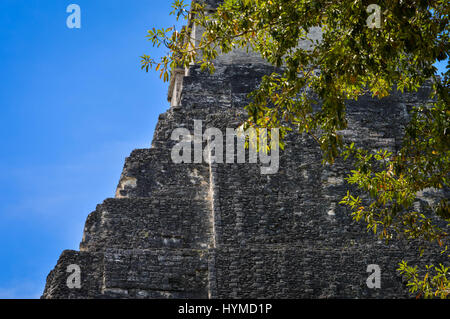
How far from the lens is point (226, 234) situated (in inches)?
464

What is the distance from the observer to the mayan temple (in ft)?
35.3

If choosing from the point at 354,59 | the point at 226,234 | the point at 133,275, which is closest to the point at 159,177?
the point at 226,234

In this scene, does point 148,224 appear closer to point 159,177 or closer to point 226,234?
point 226,234

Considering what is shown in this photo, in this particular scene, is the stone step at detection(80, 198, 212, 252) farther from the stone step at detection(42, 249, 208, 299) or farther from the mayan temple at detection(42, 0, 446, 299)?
the stone step at detection(42, 249, 208, 299)

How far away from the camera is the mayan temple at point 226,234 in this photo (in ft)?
35.3

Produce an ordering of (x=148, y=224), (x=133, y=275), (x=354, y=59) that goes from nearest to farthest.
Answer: (x=354, y=59), (x=133, y=275), (x=148, y=224)

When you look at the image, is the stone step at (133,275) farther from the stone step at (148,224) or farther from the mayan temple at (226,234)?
the stone step at (148,224)

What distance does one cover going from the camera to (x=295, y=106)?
28.3 feet

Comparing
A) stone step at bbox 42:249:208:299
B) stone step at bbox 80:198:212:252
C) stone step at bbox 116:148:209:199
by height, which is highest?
stone step at bbox 116:148:209:199

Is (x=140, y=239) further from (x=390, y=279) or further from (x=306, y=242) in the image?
(x=390, y=279)

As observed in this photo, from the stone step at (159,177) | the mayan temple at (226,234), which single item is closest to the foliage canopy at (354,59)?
the mayan temple at (226,234)

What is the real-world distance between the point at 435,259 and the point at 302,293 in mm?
2619

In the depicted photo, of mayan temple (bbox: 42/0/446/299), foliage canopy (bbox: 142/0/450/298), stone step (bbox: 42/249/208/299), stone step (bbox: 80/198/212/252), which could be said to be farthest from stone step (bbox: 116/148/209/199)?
foliage canopy (bbox: 142/0/450/298)
